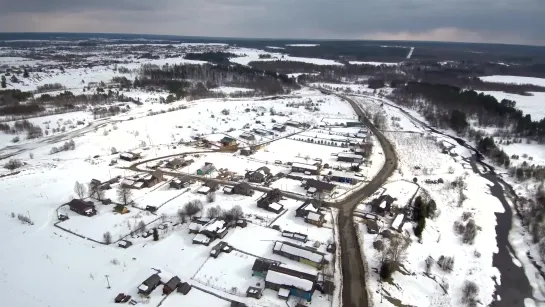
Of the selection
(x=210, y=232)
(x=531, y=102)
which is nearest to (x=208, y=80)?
(x=531, y=102)

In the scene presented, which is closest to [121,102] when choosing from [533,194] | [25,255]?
[25,255]

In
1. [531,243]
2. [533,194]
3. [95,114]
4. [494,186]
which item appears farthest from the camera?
[95,114]

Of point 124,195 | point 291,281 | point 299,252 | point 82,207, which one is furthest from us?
point 124,195

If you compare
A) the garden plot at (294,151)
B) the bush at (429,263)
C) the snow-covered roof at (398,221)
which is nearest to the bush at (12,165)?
the garden plot at (294,151)

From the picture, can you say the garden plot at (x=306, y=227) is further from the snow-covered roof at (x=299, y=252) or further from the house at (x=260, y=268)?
the house at (x=260, y=268)

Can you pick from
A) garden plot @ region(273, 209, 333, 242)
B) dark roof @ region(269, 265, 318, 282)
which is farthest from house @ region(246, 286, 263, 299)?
garden plot @ region(273, 209, 333, 242)

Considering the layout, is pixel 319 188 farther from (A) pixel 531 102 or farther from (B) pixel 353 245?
(A) pixel 531 102

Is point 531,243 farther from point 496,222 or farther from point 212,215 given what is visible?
point 212,215
